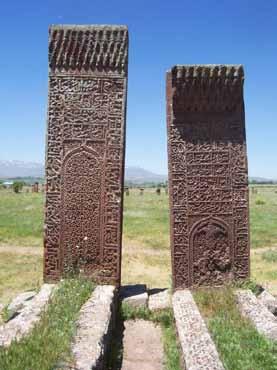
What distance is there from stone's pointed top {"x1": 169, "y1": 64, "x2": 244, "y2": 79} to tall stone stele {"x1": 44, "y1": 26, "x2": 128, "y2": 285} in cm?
85

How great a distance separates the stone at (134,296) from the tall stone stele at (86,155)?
12.4 inches

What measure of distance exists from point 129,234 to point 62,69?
9.56 metres

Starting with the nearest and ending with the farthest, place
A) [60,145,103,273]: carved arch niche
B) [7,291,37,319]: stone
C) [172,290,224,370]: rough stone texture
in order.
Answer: [172,290,224,370]: rough stone texture
[7,291,37,319]: stone
[60,145,103,273]: carved arch niche

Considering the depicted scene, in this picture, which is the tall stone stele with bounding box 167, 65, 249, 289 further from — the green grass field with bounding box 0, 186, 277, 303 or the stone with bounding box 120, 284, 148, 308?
the green grass field with bounding box 0, 186, 277, 303

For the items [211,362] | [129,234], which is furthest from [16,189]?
[211,362]

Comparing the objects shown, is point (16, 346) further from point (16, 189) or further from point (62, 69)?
point (16, 189)

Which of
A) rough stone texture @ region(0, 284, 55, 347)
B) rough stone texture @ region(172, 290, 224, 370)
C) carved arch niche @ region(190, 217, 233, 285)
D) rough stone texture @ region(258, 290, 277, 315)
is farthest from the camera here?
carved arch niche @ region(190, 217, 233, 285)

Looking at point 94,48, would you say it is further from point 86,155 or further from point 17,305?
point 17,305

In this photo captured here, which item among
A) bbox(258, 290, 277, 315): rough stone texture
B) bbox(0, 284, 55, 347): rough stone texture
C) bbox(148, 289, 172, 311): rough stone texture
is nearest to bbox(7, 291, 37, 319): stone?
bbox(0, 284, 55, 347): rough stone texture

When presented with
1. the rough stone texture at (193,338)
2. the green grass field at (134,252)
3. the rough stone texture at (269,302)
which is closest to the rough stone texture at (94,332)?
the rough stone texture at (193,338)

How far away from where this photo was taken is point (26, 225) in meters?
17.4

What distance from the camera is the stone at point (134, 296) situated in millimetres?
6945

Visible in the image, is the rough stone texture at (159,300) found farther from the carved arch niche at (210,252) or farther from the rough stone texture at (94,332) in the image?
the rough stone texture at (94,332)

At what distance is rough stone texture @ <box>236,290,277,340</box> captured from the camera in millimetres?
5223
